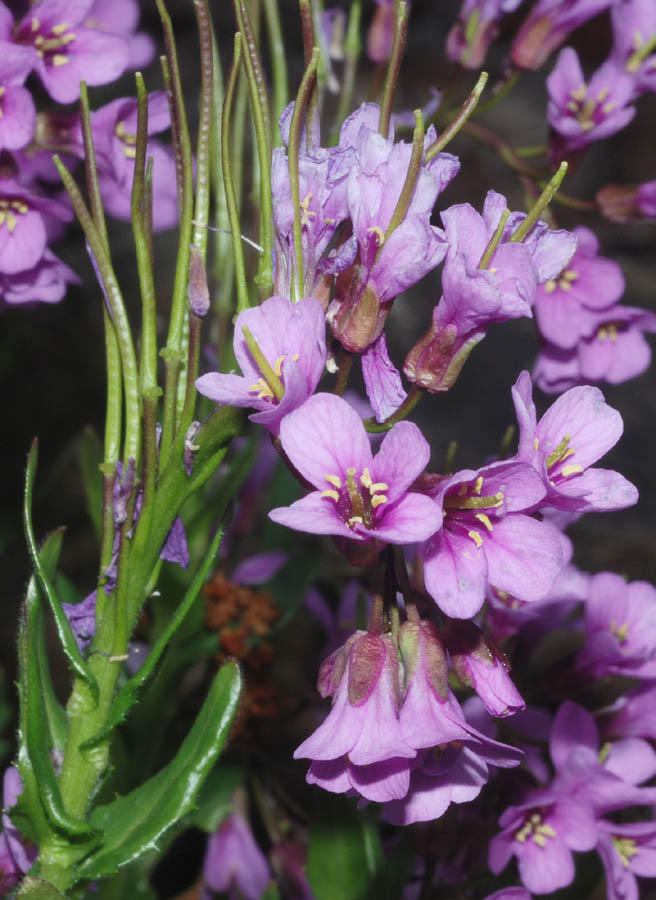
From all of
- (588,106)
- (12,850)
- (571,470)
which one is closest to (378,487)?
(571,470)

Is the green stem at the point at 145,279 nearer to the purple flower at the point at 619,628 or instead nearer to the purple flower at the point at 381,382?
the purple flower at the point at 381,382

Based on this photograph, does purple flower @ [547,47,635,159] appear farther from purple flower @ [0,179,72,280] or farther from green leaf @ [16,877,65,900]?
green leaf @ [16,877,65,900]

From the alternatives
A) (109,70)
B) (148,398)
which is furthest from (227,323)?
(148,398)

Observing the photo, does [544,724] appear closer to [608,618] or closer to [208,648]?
[608,618]

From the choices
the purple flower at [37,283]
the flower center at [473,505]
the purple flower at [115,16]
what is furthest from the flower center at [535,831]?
the purple flower at [115,16]

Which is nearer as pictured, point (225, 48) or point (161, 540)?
point (161, 540)

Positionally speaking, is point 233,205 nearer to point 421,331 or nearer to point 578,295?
point 578,295
